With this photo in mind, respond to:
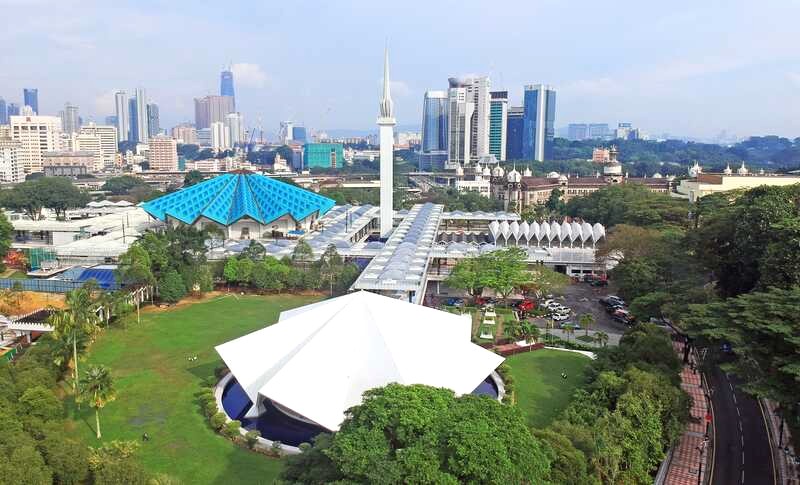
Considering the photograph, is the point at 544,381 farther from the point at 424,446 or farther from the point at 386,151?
the point at 386,151

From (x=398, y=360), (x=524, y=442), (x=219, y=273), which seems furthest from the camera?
(x=219, y=273)

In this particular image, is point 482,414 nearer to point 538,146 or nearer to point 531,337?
point 531,337

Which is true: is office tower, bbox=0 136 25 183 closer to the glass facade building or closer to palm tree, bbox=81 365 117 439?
the glass facade building

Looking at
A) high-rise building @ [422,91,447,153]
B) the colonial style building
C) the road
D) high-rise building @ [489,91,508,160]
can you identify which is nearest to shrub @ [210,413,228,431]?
the road

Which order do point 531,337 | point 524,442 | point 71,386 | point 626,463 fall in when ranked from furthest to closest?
point 531,337
point 71,386
point 626,463
point 524,442

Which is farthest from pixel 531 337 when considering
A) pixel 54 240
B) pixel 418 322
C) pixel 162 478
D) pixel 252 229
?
pixel 54 240

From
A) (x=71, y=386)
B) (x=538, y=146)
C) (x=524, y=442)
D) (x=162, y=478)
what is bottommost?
(x=71, y=386)

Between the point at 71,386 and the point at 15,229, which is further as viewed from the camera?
the point at 15,229
